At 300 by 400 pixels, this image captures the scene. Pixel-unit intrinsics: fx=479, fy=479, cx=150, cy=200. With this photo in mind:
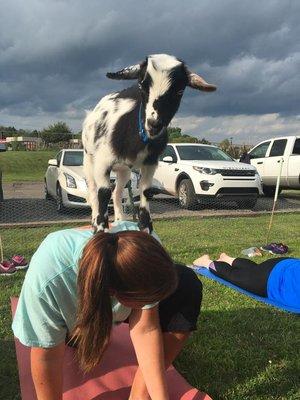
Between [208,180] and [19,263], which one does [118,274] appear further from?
[208,180]

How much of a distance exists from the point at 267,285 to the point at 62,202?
7106mm

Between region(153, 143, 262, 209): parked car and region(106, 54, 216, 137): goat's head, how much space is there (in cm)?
758

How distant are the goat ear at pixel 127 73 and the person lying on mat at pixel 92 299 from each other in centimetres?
107

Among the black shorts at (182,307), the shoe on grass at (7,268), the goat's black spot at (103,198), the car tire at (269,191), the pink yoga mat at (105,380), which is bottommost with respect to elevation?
the car tire at (269,191)

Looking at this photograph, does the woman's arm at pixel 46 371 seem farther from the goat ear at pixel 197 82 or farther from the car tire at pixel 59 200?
the car tire at pixel 59 200

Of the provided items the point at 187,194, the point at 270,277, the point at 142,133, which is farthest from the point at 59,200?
the point at 142,133

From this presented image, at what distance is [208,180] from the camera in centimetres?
1127

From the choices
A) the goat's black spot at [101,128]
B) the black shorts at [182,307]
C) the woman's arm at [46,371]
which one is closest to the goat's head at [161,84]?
the goat's black spot at [101,128]

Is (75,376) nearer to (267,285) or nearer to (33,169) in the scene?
(267,285)

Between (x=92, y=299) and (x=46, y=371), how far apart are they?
542 mm

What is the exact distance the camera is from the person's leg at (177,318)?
269cm

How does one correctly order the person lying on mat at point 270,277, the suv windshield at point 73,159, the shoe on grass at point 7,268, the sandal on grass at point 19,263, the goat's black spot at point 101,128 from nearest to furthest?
1. the goat's black spot at point 101,128
2. the person lying on mat at point 270,277
3. the shoe on grass at point 7,268
4. the sandal on grass at point 19,263
5. the suv windshield at point 73,159

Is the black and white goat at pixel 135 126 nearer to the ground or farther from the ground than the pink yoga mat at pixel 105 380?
farther from the ground

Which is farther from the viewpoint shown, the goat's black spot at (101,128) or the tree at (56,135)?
the tree at (56,135)
